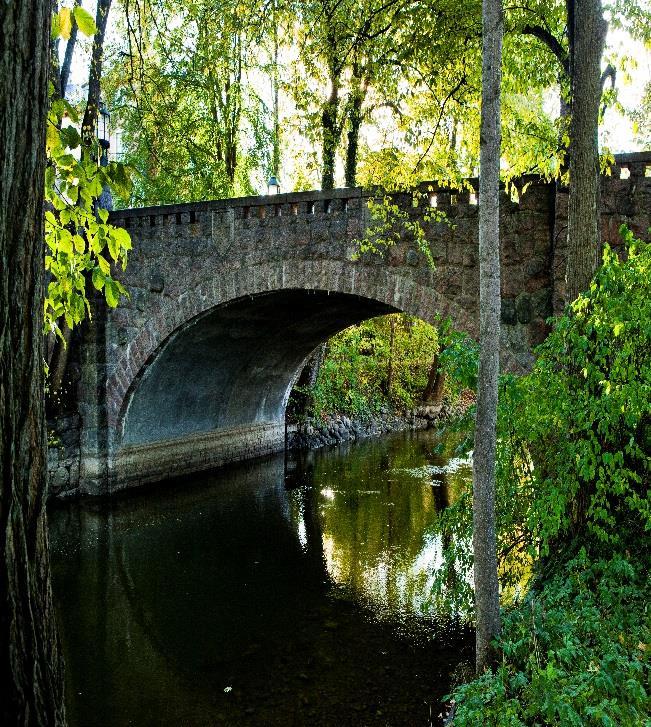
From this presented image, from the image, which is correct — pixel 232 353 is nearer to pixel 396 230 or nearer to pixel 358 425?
pixel 396 230

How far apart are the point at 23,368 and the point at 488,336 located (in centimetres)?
320

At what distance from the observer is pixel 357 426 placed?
17.6 metres

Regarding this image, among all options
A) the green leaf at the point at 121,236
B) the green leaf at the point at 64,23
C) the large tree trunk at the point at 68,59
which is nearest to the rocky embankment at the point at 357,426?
the large tree trunk at the point at 68,59

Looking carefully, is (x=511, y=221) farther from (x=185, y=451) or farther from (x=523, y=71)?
(x=185, y=451)

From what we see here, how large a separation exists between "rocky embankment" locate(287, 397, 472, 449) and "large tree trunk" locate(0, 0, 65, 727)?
1440 cm

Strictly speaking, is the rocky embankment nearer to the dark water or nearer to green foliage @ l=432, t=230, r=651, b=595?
the dark water

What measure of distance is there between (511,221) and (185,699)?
557 centimetres

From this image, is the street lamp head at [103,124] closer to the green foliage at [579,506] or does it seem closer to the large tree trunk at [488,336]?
the large tree trunk at [488,336]

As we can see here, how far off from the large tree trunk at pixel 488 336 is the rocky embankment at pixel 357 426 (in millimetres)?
11676

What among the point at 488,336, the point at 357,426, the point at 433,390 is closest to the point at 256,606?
the point at 488,336

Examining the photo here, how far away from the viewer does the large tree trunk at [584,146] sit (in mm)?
5379

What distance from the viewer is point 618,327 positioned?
4301mm

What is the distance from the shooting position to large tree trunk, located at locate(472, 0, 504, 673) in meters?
4.18

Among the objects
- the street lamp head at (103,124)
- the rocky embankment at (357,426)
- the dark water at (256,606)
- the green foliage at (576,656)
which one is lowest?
the dark water at (256,606)
